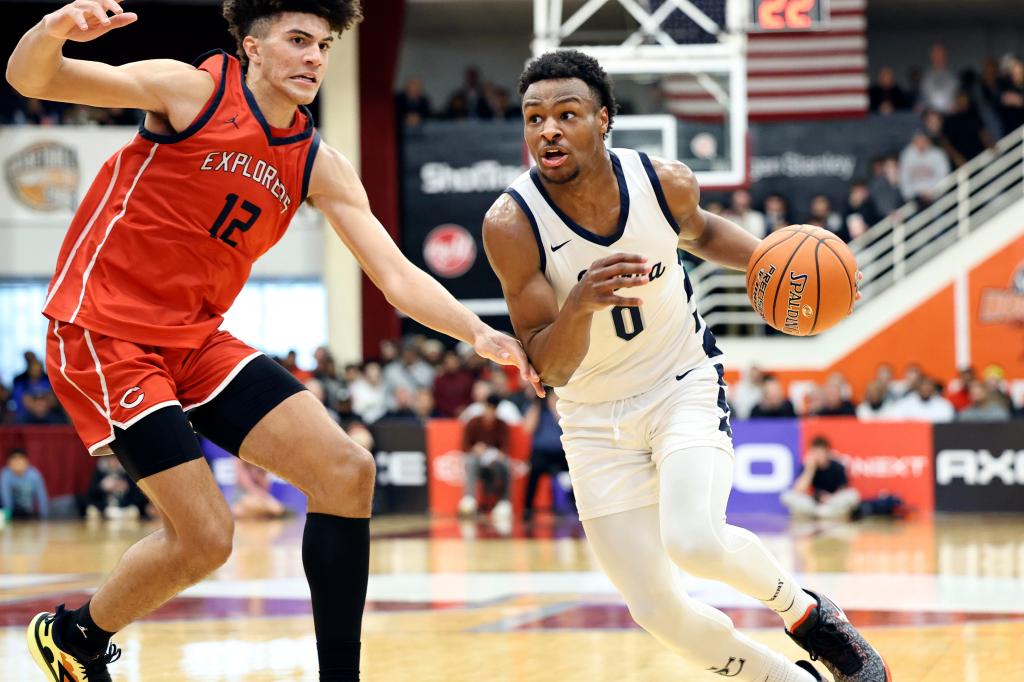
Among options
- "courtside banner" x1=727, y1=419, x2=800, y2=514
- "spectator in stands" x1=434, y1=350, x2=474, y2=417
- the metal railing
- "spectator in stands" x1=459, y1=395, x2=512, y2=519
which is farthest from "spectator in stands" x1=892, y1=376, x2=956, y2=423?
"spectator in stands" x1=434, y1=350, x2=474, y2=417

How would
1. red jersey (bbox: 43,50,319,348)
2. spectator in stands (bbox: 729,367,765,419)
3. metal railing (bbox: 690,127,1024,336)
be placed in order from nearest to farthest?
1. red jersey (bbox: 43,50,319,348)
2. spectator in stands (bbox: 729,367,765,419)
3. metal railing (bbox: 690,127,1024,336)

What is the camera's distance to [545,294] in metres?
4.66

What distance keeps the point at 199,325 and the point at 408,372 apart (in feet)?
42.1

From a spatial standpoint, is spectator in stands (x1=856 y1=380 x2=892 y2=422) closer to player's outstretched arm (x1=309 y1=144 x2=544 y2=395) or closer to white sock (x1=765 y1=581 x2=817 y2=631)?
white sock (x1=765 y1=581 x2=817 y2=631)

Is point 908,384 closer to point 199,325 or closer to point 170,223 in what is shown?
point 199,325

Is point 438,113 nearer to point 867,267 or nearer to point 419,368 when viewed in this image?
point 419,368

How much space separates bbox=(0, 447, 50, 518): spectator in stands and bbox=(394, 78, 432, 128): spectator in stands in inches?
324

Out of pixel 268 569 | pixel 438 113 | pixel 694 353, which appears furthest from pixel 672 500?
pixel 438 113

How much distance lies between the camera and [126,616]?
14.9 feet

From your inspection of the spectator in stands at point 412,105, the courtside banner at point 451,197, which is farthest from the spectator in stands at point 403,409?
the spectator in stands at point 412,105

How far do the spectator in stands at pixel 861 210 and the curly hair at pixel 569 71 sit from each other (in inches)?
555

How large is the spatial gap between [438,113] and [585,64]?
17599 millimetres

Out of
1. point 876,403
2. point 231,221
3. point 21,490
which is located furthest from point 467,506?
point 231,221

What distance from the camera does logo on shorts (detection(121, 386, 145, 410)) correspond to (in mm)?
4328
